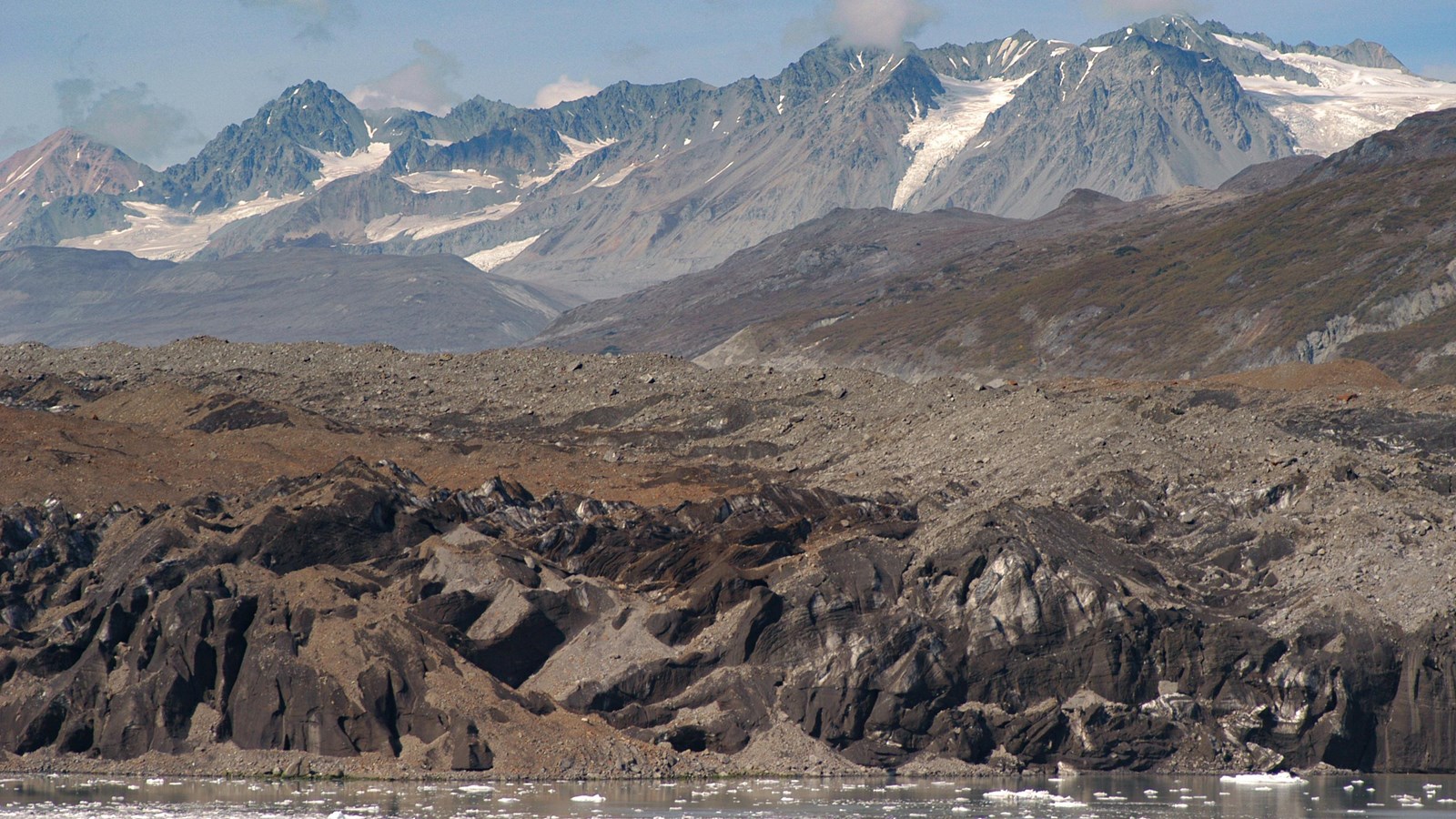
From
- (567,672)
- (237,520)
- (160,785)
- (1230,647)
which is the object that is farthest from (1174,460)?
(160,785)

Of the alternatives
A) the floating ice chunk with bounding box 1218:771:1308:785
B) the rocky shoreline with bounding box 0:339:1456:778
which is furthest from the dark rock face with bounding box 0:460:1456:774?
the floating ice chunk with bounding box 1218:771:1308:785

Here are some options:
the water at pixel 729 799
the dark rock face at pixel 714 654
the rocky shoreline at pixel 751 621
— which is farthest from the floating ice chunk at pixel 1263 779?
the rocky shoreline at pixel 751 621

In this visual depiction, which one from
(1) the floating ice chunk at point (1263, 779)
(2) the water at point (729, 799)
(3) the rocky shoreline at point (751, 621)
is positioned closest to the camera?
(2) the water at point (729, 799)

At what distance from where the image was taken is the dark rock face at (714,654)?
59.3 metres

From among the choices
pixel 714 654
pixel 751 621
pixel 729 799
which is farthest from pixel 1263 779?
pixel 714 654

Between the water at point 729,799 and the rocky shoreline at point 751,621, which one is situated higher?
the rocky shoreline at point 751,621

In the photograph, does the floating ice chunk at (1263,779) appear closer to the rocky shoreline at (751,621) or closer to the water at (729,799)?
the water at (729,799)

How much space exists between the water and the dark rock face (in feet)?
7.82

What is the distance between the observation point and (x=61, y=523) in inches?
2894

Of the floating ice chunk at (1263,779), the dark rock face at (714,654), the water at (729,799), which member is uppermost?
the dark rock face at (714,654)

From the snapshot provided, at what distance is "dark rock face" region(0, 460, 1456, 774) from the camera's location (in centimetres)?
5928

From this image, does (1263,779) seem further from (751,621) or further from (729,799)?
(729,799)

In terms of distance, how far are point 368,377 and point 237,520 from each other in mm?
59950

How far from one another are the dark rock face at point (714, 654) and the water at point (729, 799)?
238 cm
